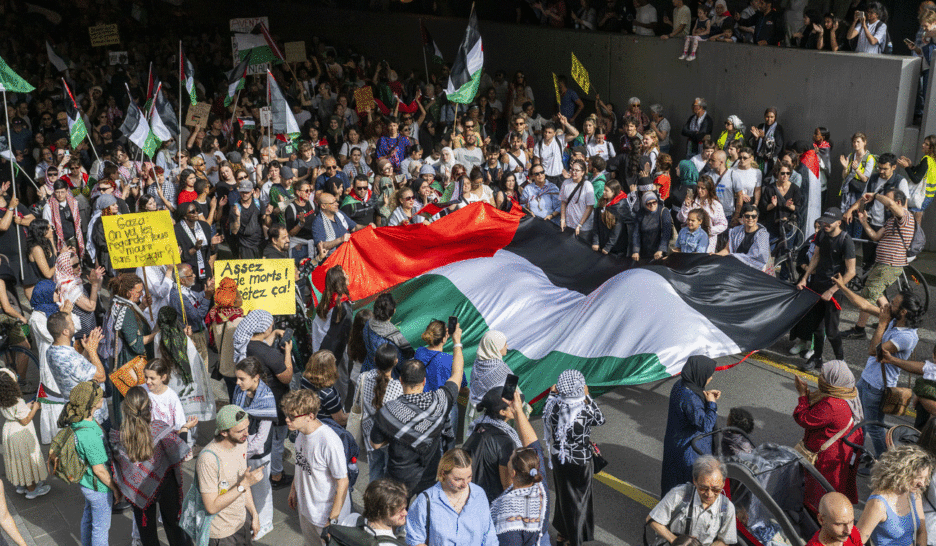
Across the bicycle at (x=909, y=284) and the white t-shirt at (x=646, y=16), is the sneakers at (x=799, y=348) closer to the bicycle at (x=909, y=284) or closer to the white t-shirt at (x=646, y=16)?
the bicycle at (x=909, y=284)

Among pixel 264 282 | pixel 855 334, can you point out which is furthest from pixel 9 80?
pixel 855 334

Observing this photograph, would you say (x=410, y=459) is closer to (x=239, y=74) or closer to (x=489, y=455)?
(x=489, y=455)

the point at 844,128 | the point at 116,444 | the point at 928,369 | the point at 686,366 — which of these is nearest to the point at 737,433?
the point at 686,366

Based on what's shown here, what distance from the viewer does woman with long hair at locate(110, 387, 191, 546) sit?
571cm

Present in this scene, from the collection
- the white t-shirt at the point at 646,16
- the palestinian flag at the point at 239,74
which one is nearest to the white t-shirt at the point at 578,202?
the palestinian flag at the point at 239,74

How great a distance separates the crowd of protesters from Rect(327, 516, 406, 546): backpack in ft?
0.15

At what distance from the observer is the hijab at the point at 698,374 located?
20.6ft

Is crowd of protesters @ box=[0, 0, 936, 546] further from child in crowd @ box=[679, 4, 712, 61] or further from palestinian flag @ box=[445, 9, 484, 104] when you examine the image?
palestinian flag @ box=[445, 9, 484, 104]

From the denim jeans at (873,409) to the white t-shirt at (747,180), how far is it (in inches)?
184

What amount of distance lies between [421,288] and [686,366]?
145 inches

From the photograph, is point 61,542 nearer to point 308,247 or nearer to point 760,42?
point 308,247

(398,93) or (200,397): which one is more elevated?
(398,93)

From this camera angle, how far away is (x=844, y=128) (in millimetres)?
13828

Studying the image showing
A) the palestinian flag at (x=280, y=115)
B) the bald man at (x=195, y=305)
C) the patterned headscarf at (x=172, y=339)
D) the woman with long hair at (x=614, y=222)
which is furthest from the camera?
the palestinian flag at (x=280, y=115)
